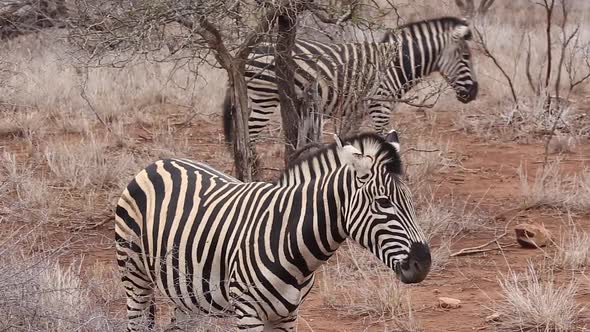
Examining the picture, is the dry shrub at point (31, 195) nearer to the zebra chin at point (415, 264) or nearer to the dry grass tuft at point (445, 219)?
the dry grass tuft at point (445, 219)

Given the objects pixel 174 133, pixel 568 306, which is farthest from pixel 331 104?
pixel 568 306

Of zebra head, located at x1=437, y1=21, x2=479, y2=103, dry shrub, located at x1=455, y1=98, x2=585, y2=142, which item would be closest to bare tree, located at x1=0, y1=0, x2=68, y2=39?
zebra head, located at x1=437, y1=21, x2=479, y2=103

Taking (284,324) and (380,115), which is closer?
(284,324)

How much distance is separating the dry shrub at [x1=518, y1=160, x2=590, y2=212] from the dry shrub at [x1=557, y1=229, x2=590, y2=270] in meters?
1.38

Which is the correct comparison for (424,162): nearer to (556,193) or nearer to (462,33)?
(556,193)

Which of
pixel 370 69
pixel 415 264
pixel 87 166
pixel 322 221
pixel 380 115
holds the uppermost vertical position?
pixel 370 69

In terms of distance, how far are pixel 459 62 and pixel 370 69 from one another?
1.88 m

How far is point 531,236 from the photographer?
743 centimetres

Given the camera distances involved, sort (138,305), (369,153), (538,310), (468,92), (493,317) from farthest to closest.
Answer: (468,92), (493,317), (538,310), (138,305), (369,153)

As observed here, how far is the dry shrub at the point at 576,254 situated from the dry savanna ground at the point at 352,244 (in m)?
0.01

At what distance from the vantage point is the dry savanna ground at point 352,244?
551 centimetres

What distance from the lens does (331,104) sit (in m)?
9.05

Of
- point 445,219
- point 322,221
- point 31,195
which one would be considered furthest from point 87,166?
point 322,221

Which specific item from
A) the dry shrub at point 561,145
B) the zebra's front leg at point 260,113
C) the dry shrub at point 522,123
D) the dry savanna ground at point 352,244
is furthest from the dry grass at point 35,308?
the dry shrub at point 522,123
